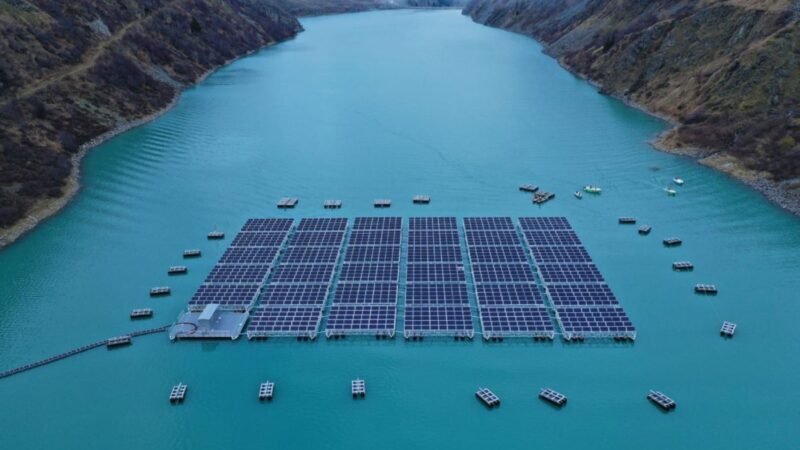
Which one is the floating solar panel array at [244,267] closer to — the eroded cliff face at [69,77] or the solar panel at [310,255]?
the solar panel at [310,255]

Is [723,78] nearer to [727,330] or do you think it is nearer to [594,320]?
[727,330]

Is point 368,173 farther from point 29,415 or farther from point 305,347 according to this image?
point 29,415

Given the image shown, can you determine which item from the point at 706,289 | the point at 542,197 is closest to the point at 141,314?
the point at 542,197

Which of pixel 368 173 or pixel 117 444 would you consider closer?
pixel 117 444

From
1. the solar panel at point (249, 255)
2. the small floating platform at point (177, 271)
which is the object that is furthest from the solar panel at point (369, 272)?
the small floating platform at point (177, 271)

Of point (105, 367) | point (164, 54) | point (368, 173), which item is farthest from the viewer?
point (164, 54)

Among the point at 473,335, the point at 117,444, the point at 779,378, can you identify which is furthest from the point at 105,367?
the point at 779,378

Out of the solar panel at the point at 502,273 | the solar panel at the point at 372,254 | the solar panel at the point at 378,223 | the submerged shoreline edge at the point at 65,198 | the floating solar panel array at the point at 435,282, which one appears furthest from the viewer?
the solar panel at the point at 378,223
